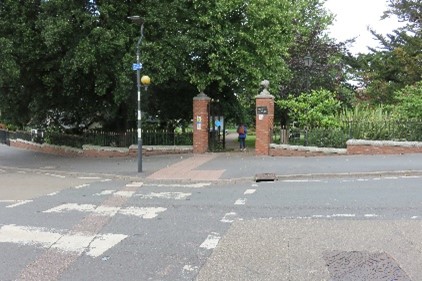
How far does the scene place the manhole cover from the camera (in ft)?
16.2

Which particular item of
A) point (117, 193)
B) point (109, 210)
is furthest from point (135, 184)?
point (109, 210)

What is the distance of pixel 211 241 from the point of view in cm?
655

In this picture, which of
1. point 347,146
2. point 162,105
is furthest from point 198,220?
point 162,105

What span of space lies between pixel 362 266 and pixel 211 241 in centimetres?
216

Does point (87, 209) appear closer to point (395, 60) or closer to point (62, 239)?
point (62, 239)

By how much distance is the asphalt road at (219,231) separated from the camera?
5332mm

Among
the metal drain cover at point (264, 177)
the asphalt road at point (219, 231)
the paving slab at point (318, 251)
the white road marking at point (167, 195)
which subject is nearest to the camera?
the paving slab at point (318, 251)

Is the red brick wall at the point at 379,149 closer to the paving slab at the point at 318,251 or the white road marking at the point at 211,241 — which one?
the paving slab at the point at 318,251

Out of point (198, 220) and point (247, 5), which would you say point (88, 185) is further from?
point (247, 5)

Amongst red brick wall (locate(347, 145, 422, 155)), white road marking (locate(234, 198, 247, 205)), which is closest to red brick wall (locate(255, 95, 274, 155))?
red brick wall (locate(347, 145, 422, 155))

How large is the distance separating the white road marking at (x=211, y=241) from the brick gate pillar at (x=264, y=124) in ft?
42.4

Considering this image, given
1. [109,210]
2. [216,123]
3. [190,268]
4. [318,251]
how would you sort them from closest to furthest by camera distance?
[190,268] → [318,251] → [109,210] → [216,123]

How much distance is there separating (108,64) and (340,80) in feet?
61.5

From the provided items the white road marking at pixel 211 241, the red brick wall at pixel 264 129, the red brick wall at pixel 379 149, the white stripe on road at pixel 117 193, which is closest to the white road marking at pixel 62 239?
the white road marking at pixel 211 241
